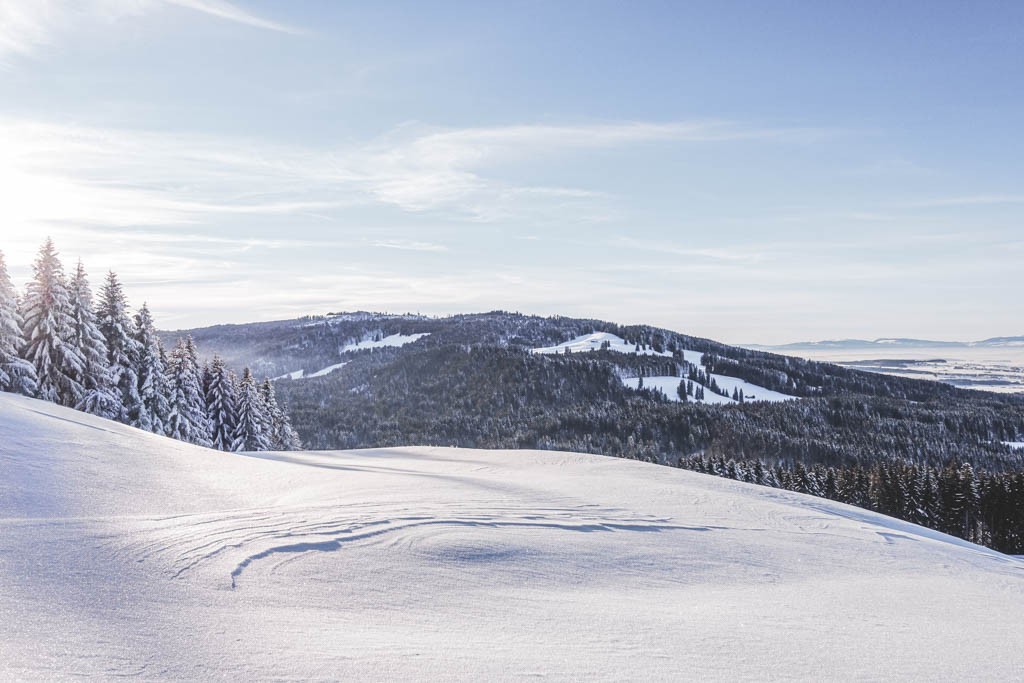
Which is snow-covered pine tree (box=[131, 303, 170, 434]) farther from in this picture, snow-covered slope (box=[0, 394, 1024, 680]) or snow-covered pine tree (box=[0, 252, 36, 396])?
snow-covered slope (box=[0, 394, 1024, 680])

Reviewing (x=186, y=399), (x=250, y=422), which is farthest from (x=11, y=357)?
(x=250, y=422)

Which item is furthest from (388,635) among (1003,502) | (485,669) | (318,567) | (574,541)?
(1003,502)

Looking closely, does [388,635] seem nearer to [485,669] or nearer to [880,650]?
[485,669]

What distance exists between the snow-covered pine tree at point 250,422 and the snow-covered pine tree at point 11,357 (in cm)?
1376

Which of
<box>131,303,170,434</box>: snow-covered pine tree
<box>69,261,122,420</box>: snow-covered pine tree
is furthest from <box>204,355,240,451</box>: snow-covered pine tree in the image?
<box>69,261,122,420</box>: snow-covered pine tree

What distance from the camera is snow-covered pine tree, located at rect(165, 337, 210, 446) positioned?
3406 centimetres

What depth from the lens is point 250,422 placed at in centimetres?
4066

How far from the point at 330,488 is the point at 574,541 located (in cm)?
559

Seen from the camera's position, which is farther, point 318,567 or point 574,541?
point 574,541

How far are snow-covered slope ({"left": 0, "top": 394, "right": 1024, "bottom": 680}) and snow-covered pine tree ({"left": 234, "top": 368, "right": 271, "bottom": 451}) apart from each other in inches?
1140

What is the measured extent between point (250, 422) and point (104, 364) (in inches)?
438

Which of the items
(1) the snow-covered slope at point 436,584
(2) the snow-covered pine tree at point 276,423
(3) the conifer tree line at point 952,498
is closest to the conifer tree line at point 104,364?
(2) the snow-covered pine tree at point 276,423

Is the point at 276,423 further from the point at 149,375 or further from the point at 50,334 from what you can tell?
the point at 50,334

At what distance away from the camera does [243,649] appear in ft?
14.3
